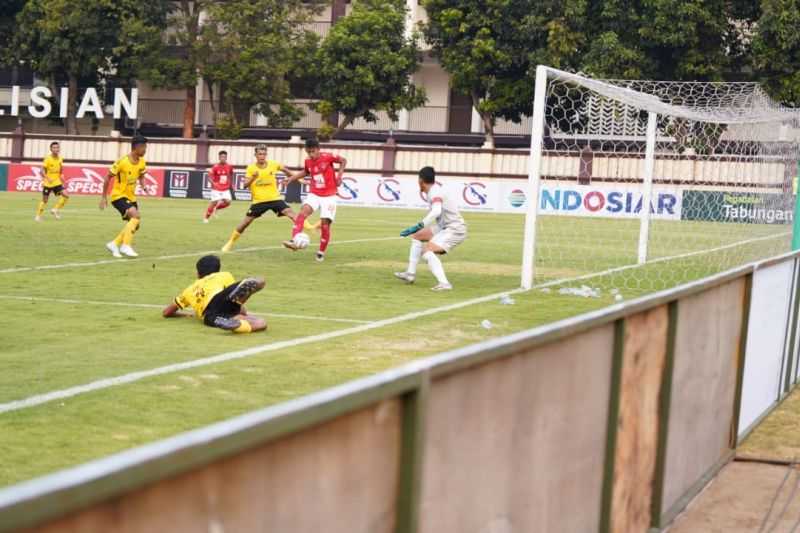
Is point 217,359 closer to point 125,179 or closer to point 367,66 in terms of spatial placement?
point 125,179

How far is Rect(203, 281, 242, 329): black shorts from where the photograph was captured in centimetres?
1115

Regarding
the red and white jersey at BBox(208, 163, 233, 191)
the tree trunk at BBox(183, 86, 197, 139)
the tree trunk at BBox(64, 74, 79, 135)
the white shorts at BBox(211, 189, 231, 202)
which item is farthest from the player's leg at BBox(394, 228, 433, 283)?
the tree trunk at BBox(64, 74, 79, 135)

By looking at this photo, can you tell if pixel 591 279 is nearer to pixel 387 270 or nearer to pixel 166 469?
pixel 387 270

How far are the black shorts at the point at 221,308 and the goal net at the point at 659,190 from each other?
18.9ft

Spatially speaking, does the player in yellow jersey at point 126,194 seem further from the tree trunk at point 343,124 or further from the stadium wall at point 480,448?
the tree trunk at point 343,124

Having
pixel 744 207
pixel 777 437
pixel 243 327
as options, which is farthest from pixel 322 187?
pixel 777 437

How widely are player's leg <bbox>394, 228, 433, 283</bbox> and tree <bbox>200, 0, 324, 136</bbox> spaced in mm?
38146

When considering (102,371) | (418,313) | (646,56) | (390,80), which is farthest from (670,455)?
(390,80)

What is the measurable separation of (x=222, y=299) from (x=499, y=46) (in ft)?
144

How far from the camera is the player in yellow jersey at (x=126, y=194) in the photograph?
1931 centimetres

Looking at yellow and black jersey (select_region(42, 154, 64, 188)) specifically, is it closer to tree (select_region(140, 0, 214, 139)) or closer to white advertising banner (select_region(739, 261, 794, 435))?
tree (select_region(140, 0, 214, 139))

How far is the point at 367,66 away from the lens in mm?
55156

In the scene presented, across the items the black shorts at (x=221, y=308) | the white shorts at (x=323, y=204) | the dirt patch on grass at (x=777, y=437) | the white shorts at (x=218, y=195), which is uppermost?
the white shorts at (x=323, y=204)

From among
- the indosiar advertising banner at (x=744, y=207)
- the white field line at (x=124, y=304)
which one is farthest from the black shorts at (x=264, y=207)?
the indosiar advertising banner at (x=744, y=207)
